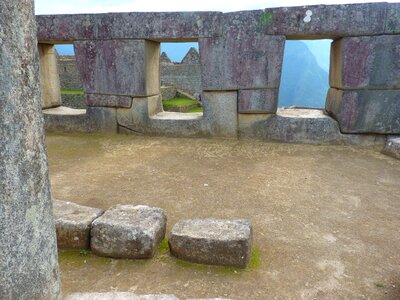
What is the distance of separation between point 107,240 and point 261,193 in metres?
1.86

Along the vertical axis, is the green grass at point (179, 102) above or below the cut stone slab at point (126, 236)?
below

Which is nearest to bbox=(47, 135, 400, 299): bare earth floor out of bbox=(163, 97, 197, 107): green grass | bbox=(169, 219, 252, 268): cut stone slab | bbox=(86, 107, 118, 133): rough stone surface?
bbox=(169, 219, 252, 268): cut stone slab

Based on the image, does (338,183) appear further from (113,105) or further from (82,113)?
(82,113)

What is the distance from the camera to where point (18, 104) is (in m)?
1.26

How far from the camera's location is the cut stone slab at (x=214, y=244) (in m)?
2.38

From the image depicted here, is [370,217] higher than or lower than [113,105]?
lower

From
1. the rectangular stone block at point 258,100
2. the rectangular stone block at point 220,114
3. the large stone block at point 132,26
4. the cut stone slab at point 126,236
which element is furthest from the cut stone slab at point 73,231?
the large stone block at point 132,26

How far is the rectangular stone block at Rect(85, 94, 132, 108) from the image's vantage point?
6305mm

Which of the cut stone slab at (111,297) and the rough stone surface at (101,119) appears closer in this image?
the cut stone slab at (111,297)

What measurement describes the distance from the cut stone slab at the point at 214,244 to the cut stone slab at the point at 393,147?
3573mm

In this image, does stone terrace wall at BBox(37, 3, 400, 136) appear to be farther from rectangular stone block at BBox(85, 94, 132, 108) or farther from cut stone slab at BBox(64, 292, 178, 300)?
cut stone slab at BBox(64, 292, 178, 300)

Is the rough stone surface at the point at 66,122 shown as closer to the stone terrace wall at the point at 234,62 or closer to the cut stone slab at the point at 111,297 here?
the stone terrace wall at the point at 234,62

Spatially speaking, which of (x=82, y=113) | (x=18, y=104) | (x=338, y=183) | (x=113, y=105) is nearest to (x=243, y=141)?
(x=338, y=183)

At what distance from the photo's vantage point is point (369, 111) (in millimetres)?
5371
